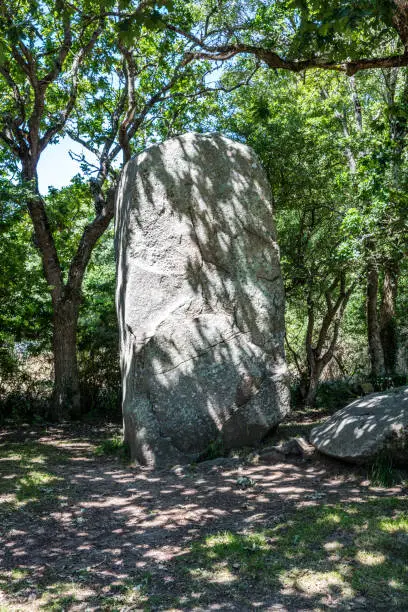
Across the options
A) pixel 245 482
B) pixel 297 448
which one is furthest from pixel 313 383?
pixel 245 482

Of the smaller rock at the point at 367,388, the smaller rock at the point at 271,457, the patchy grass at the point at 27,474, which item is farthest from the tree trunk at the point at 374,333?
the patchy grass at the point at 27,474

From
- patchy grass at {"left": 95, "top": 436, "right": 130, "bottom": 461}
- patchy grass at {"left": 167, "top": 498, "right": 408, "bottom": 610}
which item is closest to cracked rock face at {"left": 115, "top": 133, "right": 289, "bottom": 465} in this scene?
patchy grass at {"left": 95, "top": 436, "right": 130, "bottom": 461}

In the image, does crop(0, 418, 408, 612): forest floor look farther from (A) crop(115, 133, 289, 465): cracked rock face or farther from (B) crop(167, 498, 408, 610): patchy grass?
(A) crop(115, 133, 289, 465): cracked rock face

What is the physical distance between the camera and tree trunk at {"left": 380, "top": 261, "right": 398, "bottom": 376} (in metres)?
12.4

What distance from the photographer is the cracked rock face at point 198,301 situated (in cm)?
680

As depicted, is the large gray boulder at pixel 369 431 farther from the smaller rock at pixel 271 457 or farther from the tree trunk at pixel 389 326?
the tree trunk at pixel 389 326

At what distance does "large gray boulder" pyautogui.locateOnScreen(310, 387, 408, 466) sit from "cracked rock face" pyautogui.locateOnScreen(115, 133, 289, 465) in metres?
1.15

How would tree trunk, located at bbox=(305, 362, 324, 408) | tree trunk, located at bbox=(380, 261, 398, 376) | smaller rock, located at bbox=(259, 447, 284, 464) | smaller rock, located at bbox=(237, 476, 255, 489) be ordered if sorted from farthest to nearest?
tree trunk, located at bbox=(380, 261, 398, 376), tree trunk, located at bbox=(305, 362, 324, 408), smaller rock, located at bbox=(259, 447, 284, 464), smaller rock, located at bbox=(237, 476, 255, 489)

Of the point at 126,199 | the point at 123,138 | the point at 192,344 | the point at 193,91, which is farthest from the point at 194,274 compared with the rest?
the point at 193,91

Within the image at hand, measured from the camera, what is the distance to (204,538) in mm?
4488

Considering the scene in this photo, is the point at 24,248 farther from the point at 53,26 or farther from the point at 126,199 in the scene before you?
the point at 53,26

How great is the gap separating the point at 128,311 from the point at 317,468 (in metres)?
3.01

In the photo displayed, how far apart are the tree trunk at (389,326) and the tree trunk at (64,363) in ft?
22.7

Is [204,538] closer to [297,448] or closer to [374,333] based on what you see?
[297,448]
